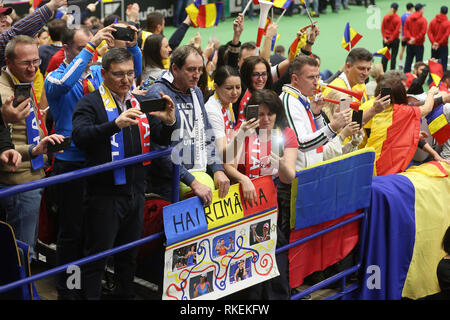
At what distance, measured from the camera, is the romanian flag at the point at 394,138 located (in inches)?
224

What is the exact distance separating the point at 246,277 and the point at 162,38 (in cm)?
239

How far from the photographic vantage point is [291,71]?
5020mm

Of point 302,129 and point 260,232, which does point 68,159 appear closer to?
point 260,232

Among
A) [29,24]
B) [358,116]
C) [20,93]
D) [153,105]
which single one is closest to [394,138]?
[358,116]

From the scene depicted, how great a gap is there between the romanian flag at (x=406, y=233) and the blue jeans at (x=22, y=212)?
256cm

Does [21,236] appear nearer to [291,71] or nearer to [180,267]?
[180,267]

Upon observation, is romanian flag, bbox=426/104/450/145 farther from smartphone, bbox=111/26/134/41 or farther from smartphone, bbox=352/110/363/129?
smartphone, bbox=111/26/134/41

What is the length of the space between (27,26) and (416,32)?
1254cm

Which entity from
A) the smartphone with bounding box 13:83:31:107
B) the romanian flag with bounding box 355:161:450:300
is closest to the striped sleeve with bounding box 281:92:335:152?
the romanian flag with bounding box 355:161:450:300

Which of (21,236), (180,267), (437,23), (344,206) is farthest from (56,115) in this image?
(437,23)

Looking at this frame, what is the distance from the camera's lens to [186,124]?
412 cm

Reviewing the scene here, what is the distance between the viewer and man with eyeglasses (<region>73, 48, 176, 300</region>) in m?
3.72

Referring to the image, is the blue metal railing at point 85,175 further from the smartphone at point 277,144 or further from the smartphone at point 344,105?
the smartphone at point 344,105

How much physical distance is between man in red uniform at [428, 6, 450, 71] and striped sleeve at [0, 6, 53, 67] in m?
12.4
